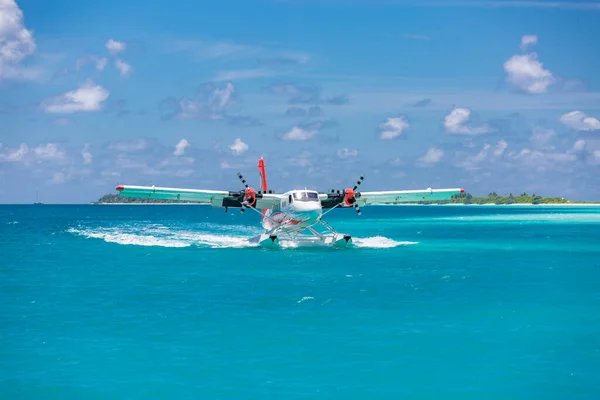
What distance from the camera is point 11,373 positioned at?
48.1 feet

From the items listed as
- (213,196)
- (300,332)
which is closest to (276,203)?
(213,196)

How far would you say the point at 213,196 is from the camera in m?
46.9

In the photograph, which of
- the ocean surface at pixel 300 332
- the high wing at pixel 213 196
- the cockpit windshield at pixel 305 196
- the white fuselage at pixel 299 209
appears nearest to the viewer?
the ocean surface at pixel 300 332

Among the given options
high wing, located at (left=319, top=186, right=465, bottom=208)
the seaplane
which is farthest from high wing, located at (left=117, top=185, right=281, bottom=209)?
high wing, located at (left=319, top=186, right=465, bottom=208)

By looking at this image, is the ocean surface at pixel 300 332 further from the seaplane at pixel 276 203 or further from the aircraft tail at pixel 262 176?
the aircraft tail at pixel 262 176

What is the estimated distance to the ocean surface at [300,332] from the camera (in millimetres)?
13891

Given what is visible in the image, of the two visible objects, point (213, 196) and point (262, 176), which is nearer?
point (213, 196)

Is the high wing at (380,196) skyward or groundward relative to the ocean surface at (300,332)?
skyward

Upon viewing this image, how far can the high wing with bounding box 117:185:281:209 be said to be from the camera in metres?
45.7

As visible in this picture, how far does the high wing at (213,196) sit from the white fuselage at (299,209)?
179 cm

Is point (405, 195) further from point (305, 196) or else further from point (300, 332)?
point (300, 332)

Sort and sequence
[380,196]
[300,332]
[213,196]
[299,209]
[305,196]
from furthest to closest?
[380,196] → [213,196] → [305,196] → [299,209] → [300,332]

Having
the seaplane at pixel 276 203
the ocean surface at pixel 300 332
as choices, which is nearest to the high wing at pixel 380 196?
the seaplane at pixel 276 203

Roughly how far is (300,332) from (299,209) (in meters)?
23.2
